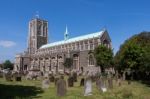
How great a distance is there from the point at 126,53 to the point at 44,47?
226 ft

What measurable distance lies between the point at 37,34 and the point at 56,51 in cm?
2374

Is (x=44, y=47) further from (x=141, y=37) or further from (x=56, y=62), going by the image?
(x=141, y=37)

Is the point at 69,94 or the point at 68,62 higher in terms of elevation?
the point at 68,62

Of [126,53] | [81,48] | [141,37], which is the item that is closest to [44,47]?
[81,48]

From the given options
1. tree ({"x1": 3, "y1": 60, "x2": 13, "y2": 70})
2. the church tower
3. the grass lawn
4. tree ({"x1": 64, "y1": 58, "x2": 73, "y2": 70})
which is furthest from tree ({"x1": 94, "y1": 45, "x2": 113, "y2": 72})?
tree ({"x1": 3, "y1": 60, "x2": 13, "y2": 70})

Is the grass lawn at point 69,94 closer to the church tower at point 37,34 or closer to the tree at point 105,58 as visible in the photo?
the tree at point 105,58

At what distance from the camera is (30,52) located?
4552 inches

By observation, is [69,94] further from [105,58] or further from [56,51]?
[56,51]

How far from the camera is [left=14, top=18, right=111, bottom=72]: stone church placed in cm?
7919

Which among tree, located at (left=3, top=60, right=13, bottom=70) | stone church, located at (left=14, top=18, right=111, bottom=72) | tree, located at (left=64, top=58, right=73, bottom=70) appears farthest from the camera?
tree, located at (left=3, top=60, right=13, bottom=70)

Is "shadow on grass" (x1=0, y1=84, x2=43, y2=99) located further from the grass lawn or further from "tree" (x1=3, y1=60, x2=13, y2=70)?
"tree" (x1=3, y1=60, x2=13, y2=70)

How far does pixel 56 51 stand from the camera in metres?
96.4

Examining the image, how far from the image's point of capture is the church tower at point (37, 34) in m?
116

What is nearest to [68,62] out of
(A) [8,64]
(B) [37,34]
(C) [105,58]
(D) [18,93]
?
(C) [105,58]
